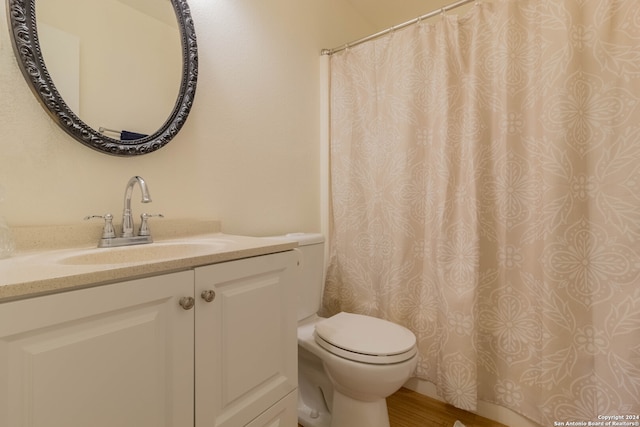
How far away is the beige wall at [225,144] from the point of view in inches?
33.1

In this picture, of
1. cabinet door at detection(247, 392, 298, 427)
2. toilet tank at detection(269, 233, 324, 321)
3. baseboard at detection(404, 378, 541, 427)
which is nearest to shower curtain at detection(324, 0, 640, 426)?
baseboard at detection(404, 378, 541, 427)

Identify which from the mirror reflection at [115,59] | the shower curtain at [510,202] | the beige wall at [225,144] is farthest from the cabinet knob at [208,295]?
the shower curtain at [510,202]

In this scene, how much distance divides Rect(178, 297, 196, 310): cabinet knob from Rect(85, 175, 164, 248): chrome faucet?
392mm

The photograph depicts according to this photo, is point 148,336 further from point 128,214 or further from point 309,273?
point 309,273

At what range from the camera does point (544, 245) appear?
1228 millimetres

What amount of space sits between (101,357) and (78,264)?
337 mm

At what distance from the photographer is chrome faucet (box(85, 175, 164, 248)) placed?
908 millimetres

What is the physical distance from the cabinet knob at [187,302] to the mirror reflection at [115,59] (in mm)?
675

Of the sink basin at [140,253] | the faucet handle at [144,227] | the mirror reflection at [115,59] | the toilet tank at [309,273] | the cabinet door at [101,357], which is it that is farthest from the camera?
the toilet tank at [309,273]

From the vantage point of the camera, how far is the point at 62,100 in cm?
87

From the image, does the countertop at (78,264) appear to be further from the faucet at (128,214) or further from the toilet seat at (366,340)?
the toilet seat at (366,340)

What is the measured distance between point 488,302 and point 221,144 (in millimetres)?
1452

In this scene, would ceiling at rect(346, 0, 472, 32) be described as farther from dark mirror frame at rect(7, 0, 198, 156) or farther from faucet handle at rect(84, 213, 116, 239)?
faucet handle at rect(84, 213, 116, 239)

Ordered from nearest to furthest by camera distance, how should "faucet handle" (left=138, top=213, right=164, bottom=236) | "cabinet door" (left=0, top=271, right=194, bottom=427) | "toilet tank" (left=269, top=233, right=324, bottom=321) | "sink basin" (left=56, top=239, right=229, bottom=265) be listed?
"cabinet door" (left=0, top=271, right=194, bottom=427)
"sink basin" (left=56, top=239, right=229, bottom=265)
"faucet handle" (left=138, top=213, right=164, bottom=236)
"toilet tank" (left=269, top=233, right=324, bottom=321)
